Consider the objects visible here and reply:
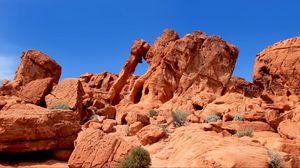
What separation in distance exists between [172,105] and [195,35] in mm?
7133

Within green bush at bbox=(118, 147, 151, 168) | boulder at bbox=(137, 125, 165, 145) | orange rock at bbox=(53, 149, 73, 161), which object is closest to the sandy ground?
orange rock at bbox=(53, 149, 73, 161)

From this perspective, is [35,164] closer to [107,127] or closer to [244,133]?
[107,127]

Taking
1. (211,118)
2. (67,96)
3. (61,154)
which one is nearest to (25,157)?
(61,154)

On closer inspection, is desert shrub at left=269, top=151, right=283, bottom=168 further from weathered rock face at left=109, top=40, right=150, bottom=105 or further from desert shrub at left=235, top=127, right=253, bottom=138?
weathered rock face at left=109, top=40, right=150, bottom=105

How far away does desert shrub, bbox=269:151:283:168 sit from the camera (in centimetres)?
884

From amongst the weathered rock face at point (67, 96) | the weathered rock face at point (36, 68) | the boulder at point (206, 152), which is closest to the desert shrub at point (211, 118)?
the boulder at point (206, 152)

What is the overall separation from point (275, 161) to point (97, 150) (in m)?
5.24

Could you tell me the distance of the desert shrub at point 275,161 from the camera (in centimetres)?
884

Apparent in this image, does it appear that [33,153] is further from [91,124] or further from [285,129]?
[285,129]

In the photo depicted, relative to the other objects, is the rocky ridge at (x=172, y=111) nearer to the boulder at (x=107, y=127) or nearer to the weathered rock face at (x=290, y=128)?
the weathered rock face at (x=290, y=128)

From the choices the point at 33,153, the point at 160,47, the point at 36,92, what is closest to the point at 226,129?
the point at 33,153

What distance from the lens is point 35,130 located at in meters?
10.8

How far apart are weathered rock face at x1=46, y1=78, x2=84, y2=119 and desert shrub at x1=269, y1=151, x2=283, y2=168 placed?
30.8 ft

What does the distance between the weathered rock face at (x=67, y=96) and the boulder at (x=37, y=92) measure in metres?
0.33
